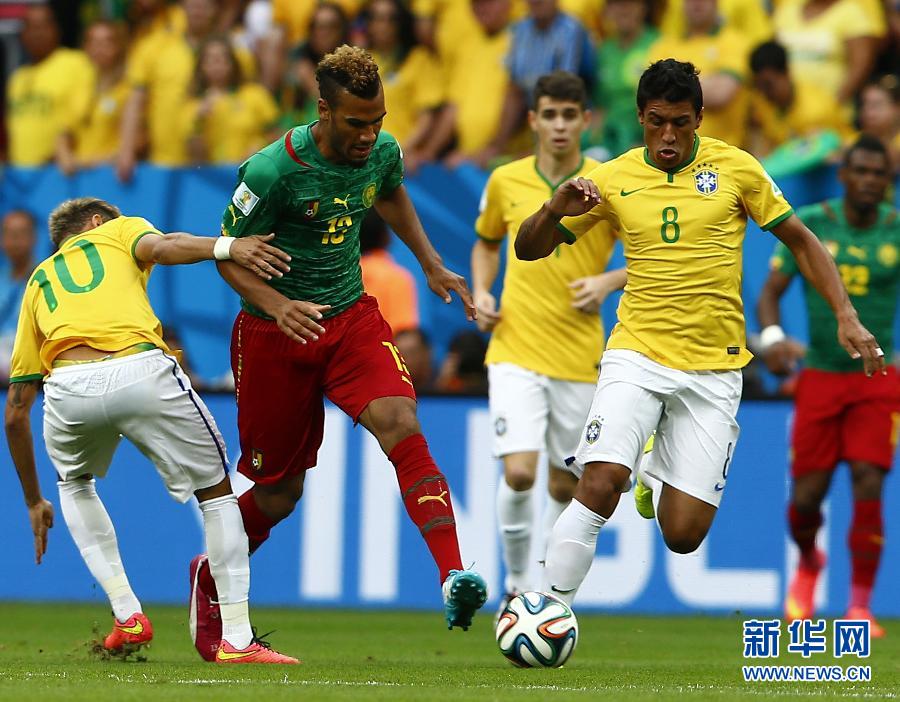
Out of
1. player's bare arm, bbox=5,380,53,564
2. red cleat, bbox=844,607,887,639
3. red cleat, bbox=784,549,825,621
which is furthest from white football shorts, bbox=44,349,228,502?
red cleat, bbox=784,549,825,621

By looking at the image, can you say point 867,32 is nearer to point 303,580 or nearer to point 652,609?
point 652,609

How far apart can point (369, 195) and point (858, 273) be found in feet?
12.3

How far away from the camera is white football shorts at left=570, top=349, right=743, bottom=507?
709 cm

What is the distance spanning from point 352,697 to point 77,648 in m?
3.04

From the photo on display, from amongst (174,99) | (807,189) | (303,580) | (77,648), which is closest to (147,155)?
(174,99)

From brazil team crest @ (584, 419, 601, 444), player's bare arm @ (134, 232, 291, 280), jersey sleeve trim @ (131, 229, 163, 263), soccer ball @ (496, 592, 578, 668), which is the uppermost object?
jersey sleeve trim @ (131, 229, 163, 263)

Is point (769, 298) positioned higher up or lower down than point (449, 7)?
lower down

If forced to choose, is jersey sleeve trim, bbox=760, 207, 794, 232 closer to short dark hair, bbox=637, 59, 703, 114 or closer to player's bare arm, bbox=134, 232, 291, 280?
short dark hair, bbox=637, 59, 703, 114

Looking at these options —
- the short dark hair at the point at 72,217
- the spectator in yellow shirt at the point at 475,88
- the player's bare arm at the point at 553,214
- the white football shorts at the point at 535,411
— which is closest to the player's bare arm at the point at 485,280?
the white football shorts at the point at 535,411

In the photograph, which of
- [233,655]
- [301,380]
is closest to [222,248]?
[301,380]

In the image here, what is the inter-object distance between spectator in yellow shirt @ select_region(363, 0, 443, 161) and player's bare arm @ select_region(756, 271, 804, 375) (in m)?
4.52

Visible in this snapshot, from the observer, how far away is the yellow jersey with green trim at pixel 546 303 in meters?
9.34

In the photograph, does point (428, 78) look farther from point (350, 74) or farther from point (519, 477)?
point (350, 74)

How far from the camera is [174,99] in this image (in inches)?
572
